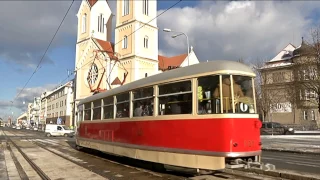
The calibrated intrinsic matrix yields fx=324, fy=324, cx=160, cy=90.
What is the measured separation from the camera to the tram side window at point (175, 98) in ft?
29.7

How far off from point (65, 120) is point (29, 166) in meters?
70.8

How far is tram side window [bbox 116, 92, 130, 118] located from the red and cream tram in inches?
29.6

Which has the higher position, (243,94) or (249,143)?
(243,94)

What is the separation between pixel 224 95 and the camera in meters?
8.41

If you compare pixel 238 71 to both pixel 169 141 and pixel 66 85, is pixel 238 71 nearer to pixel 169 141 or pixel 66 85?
pixel 169 141

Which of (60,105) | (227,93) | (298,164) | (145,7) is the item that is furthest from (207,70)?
(60,105)

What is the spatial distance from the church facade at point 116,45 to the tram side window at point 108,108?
32.7 meters

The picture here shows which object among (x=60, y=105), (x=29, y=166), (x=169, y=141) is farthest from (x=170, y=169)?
(x=60, y=105)

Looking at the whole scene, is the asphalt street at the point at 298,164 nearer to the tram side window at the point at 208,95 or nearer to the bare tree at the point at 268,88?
the tram side window at the point at 208,95

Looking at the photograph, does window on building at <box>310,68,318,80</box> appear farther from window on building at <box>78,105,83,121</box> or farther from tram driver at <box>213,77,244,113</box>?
tram driver at <box>213,77,244,113</box>

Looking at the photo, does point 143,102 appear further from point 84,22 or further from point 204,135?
point 84,22

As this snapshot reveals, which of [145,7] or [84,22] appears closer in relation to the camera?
[145,7]

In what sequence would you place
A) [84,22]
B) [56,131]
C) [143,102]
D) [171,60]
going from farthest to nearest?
[171,60] < [84,22] < [56,131] < [143,102]

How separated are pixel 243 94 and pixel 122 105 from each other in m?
5.16
